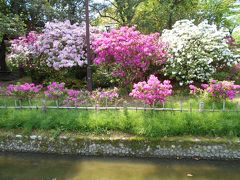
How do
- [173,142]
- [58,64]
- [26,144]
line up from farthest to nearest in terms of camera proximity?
[58,64], [26,144], [173,142]

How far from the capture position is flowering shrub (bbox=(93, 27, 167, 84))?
395 inches

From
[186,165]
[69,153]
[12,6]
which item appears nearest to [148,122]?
[186,165]

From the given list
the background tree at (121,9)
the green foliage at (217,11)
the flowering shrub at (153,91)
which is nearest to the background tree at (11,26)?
the background tree at (121,9)

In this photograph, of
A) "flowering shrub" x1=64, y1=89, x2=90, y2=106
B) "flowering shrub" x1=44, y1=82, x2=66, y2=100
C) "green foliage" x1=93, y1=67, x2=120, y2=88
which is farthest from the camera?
"green foliage" x1=93, y1=67, x2=120, y2=88

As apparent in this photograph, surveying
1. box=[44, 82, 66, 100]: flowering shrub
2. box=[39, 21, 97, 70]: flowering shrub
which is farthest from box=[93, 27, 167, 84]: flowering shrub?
box=[44, 82, 66, 100]: flowering shrub

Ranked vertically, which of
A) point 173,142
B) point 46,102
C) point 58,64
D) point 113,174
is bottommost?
point 113,174

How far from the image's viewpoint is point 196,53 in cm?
1041

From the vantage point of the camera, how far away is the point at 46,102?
29.8ft

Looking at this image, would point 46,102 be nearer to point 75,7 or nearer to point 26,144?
point 26,144

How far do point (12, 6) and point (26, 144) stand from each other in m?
8.70

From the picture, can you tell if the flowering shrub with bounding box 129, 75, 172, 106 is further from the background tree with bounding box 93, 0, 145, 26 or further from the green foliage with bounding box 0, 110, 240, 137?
the background tree with bounding box 93, 0, 145, 26

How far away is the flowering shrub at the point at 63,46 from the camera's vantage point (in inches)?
454

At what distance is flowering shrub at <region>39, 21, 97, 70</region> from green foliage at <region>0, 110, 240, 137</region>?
351 cm

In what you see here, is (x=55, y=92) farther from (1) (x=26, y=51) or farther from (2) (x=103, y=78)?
(1) (x=26, y=51)
